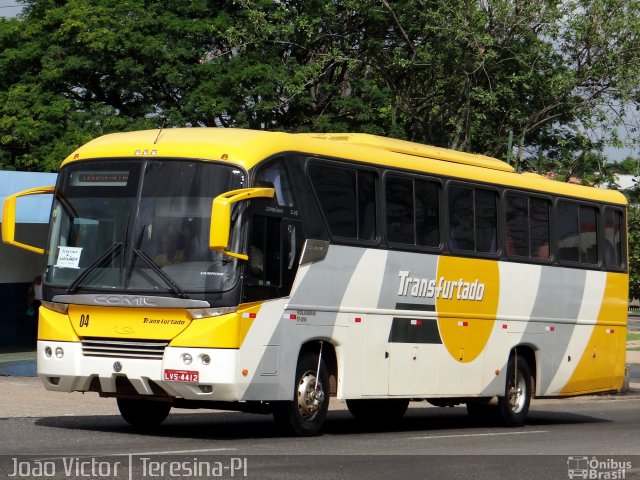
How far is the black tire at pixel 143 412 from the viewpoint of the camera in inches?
606

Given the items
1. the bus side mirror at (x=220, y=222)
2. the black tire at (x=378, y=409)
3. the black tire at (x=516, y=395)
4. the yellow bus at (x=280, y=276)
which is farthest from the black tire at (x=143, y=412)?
the black tire at (x=516, y=395)

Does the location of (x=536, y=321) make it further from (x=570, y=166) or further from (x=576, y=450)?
(x=570, y=166)

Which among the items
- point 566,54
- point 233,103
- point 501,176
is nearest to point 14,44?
point 233,103

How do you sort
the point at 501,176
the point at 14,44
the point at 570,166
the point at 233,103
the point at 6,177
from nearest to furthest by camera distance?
the point at 501,176, the point at 6,177, the point at 570,166, the point at 233,103, the point at 14,44

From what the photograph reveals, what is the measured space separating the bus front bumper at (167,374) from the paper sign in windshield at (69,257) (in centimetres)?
86

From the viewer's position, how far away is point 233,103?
40906 millimetres

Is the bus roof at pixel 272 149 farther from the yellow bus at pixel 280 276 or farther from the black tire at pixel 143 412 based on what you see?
the black tire at pixel 143 412

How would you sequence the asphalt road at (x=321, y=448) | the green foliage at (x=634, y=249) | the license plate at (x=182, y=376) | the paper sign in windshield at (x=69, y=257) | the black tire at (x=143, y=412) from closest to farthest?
the asphalt road at (x=321, y=448) → the license plate at (x=182, y=376) → the paper sign in windshield at (x=69, y=257) → the black tire at (x=143, y=412) → the green foliage at (x=634, y=249)

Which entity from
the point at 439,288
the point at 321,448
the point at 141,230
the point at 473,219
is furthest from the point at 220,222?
the point at 473,219

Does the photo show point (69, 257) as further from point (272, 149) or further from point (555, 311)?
point (555, 311)

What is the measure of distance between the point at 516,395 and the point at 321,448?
20.6ft

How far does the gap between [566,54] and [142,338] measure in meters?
19.0

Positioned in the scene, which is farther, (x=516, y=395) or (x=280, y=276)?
(x=516, y=395)

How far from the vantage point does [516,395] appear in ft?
62.5
